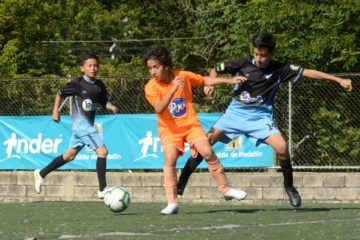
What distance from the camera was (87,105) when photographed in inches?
567

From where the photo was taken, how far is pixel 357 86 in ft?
55.5

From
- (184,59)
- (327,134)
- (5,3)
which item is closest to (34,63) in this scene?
(5,3)

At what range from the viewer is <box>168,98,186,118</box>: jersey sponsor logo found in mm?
10977

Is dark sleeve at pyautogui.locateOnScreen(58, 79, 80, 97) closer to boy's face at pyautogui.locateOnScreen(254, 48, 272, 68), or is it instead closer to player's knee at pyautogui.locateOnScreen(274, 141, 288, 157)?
boy's face at pyautogui.locateOnScreen(254, 48, 272, 68)

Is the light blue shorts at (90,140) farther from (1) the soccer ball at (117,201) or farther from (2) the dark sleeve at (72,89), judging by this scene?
(1) the soccer ball at (117,201)

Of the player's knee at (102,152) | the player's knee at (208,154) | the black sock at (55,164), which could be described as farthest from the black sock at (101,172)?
the player's knee at (208,154)

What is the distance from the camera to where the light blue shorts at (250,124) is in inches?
453

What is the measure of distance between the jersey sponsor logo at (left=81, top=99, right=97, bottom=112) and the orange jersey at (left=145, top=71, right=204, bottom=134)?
3.40 meters

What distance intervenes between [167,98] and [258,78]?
136cm

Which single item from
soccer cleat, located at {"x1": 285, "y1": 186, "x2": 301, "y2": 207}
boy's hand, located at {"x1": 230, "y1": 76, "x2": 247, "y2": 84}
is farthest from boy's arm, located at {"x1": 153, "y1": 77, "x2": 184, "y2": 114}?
soccer cleat, located at {"x1": 285, "y1": 186, "x2": 301, "y2": 207}

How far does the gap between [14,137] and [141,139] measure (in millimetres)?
2331

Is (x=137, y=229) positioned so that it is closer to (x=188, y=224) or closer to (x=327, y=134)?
(x=188, y=224)

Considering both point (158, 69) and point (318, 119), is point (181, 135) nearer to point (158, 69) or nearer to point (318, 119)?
point (158, 69)

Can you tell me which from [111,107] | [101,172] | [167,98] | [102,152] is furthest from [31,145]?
[167,98]
